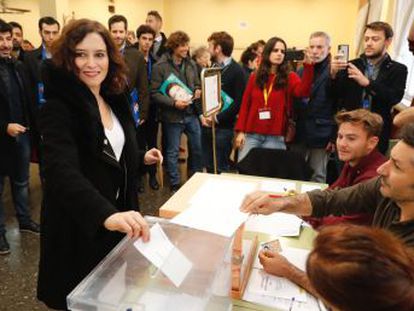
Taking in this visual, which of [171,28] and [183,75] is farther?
[171,28]

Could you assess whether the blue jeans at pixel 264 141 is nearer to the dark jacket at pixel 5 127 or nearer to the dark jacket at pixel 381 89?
the dark jacket at pixel 381 89

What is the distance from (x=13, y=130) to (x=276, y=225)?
6.28 ft

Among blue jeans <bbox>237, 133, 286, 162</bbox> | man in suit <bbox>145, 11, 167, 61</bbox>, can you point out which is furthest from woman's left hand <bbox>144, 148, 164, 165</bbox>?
man in suit <bbox>145, 11, 167, 61</bbox>

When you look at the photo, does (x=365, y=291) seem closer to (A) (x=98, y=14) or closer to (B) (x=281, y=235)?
(B) (x=281, y=235)

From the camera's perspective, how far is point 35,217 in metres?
3.29

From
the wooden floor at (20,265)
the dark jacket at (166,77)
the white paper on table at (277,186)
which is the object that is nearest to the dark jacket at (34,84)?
the wooden floor at (20,265)

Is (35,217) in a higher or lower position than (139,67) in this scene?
lower

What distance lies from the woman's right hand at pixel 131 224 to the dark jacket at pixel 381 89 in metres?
2.33

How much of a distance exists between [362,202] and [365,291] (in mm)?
941

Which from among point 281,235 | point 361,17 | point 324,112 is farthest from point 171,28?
point 281,235

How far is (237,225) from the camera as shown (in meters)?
1.10

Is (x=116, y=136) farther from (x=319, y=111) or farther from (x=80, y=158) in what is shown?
(x=319, y=111)

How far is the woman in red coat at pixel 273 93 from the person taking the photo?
3.05m

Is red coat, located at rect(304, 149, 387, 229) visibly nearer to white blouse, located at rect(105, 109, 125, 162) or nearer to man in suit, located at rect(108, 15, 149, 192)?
white blouse, located at rect(105, 109, 125, 162)
